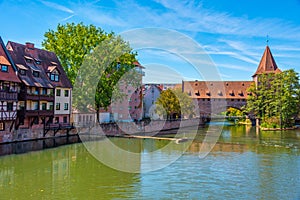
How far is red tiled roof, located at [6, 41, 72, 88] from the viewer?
1120 inches

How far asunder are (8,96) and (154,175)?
15.3 meters

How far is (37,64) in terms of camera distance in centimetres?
3103

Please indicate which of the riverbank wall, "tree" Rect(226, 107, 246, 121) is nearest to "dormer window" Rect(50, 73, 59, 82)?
the riverbank wall

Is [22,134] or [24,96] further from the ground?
[24,96]

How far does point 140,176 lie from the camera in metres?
16.0

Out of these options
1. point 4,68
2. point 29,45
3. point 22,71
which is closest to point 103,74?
point 29,45

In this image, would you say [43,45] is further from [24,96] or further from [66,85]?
[24,96]

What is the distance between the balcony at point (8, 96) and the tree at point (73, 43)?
965 cm

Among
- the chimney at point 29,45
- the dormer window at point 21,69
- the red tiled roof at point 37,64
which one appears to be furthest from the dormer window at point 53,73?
the dormer window at point 21,69

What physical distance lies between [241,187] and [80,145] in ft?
54.3

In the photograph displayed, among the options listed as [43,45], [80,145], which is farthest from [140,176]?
[43,45]

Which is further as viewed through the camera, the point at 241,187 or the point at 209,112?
the point at 209,112

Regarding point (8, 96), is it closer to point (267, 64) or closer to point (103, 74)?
point (103, 74)

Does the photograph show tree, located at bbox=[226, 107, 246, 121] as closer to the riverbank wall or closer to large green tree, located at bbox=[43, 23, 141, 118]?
the riverbank wall
